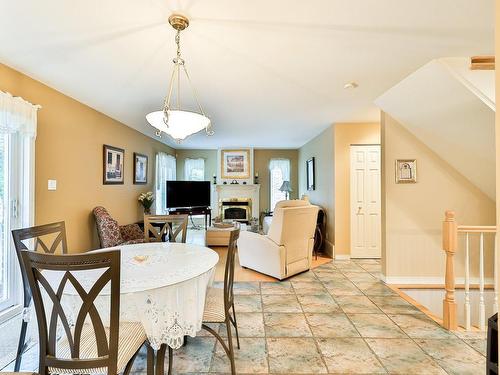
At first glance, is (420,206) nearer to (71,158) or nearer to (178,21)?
(178,21)

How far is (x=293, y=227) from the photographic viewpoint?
3.67 m

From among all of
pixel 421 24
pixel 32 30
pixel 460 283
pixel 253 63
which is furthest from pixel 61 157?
pixel 460 283

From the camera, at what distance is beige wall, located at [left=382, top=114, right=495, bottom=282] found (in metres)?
3.53

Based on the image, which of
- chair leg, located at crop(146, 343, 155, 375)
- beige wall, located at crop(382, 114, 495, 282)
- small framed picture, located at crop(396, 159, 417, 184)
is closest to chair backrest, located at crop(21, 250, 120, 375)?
chair leg, located at crop(146, 343, 155, 375)

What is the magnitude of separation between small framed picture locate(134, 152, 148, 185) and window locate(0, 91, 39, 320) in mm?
2547

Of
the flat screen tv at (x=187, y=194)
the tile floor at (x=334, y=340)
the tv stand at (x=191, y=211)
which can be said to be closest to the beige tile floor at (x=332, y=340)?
the tile floor at (x=334, y=340)

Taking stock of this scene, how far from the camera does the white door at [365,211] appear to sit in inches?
188

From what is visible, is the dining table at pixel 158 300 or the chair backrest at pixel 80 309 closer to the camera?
the chair backrest at pixel 80 309

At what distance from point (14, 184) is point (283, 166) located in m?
6.68

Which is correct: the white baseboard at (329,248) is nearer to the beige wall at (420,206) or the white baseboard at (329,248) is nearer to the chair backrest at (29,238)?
the beige wall at (420,206)

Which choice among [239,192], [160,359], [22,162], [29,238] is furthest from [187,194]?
[160,359]

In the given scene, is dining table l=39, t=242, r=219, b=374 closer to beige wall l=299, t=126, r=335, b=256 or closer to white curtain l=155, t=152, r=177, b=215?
beige wall l=299, t=126, r=335, b=256

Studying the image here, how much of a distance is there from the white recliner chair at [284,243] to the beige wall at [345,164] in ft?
3.13

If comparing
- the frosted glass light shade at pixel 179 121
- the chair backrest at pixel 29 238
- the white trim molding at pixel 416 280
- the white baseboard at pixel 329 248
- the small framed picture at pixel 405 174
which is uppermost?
the frosted glass light shade at pixel 179 121
